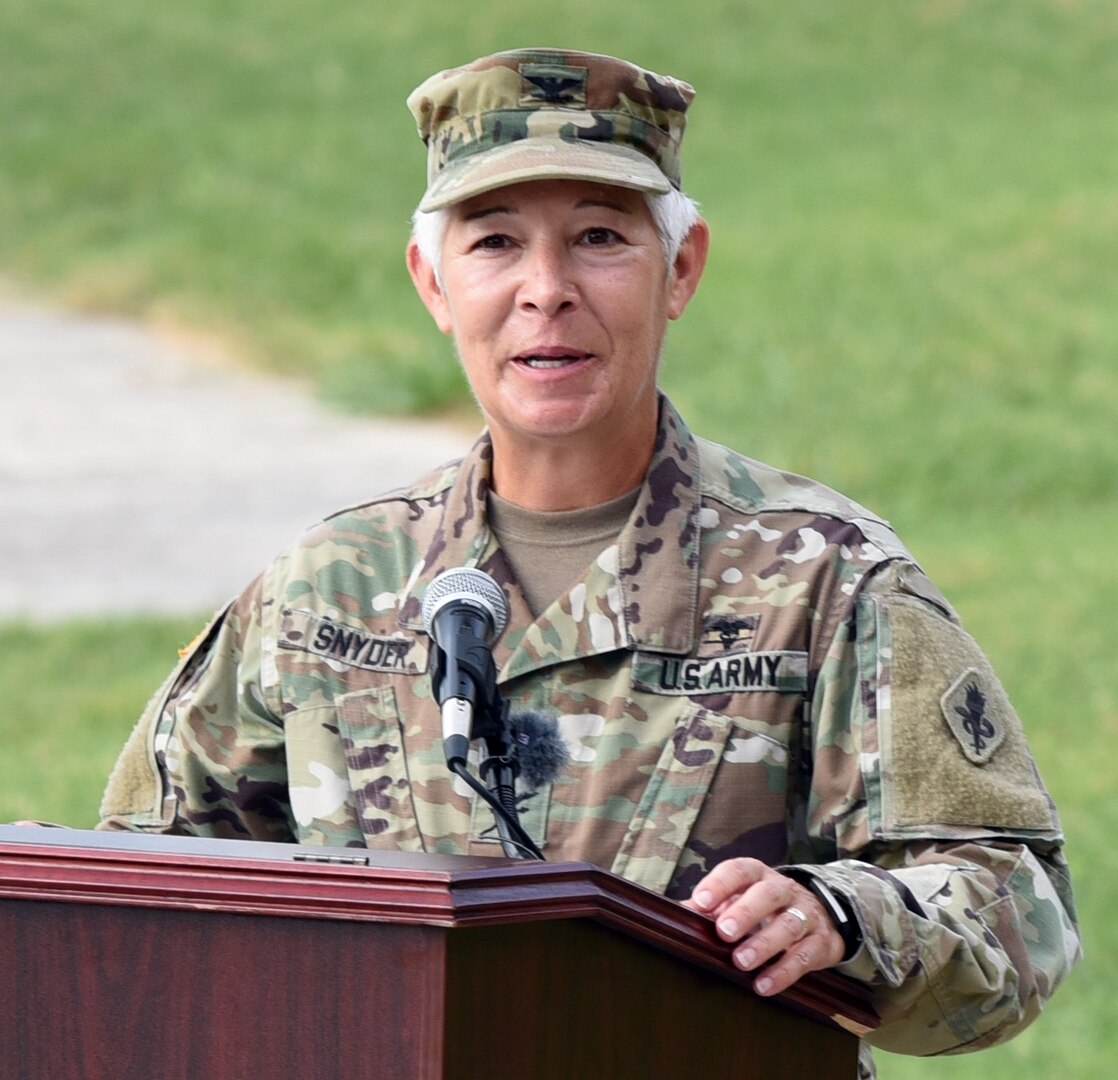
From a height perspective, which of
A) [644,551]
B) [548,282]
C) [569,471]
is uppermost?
[548,282]

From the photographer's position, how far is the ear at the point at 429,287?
2.77 metres

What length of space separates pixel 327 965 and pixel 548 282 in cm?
98

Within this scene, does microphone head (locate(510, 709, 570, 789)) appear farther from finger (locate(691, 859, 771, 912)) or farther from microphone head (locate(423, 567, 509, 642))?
finger (locate(691, 859, 771, 912))

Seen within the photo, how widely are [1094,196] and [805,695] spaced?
13.9m

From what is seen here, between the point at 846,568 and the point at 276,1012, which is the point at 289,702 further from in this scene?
the point at 276,1012

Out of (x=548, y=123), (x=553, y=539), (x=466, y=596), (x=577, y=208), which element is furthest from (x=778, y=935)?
(x=548, y=123)

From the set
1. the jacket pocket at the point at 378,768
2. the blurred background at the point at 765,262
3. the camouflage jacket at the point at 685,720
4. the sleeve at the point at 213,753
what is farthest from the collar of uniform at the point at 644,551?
the blurred background at the point at 765,262

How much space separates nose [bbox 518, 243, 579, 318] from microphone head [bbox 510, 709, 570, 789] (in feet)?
1.51

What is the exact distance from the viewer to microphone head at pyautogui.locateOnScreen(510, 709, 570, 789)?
2590 millimetres

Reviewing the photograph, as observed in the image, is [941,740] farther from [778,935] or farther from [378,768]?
[378,768]

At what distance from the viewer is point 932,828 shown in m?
2.39

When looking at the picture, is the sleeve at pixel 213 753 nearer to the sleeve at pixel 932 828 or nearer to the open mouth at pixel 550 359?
the open mouth at pixel 550 359

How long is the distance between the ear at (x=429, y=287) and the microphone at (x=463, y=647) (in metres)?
0.59

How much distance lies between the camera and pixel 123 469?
1276 cm
